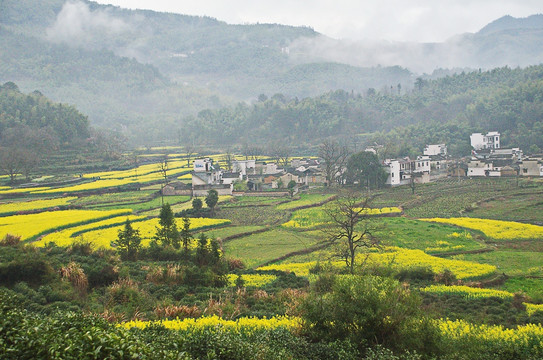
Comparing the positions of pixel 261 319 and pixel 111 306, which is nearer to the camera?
pixel 261 319

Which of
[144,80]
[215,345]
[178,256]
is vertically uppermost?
[144,80]

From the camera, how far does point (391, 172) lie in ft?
170

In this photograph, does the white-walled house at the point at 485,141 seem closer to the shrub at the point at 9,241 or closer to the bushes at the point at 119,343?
the shrub at the point at 9,241

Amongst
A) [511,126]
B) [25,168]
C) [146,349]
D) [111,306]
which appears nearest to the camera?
[146,349]

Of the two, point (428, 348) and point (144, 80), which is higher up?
point (144, 80)

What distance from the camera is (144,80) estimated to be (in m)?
172

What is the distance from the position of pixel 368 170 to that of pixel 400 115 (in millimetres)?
63184

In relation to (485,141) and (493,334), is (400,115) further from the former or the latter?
(493,334)

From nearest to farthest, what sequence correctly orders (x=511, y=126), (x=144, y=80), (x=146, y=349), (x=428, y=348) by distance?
(x=146, y=349), (x=428, y=348), (x=511, y=126), (x=144, y=80)

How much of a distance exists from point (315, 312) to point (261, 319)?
2351mm

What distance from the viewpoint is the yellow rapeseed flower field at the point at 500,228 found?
1062 inches

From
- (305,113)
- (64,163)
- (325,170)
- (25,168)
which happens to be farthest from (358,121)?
(25,168)

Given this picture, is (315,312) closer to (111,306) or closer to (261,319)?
(261,319)

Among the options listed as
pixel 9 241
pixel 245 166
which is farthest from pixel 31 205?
pixel 245 166
